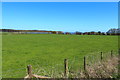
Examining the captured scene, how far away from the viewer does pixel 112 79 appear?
5676 millimetres

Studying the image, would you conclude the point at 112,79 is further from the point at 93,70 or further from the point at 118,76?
the point at 93,70

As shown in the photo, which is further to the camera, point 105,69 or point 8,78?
point 8,78

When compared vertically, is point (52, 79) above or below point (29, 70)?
below

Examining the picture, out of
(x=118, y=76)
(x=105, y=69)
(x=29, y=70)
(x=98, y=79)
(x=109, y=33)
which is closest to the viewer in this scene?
(x=29, y=70)

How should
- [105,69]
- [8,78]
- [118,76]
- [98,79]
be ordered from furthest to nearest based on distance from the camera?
[8,78] < [105,69] < [118,76] < [98,79]

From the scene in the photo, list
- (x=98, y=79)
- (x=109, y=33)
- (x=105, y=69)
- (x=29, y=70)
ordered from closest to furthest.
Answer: (x=29, y=70), (x=98, y=79), (x=105, y=69), (x=109, y=33)

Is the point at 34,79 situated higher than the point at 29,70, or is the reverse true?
the point at 29,70

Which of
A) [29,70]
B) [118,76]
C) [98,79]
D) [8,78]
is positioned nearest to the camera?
[29,70]

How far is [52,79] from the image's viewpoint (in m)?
5.23

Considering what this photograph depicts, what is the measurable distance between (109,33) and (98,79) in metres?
66.9

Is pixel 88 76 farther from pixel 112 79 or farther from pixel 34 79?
pixel 34 79

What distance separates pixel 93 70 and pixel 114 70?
96 centimetres

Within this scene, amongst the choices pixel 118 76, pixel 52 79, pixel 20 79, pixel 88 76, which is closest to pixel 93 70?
pixel 88 76

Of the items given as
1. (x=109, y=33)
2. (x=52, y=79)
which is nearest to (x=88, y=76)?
(x=52, y=79)
